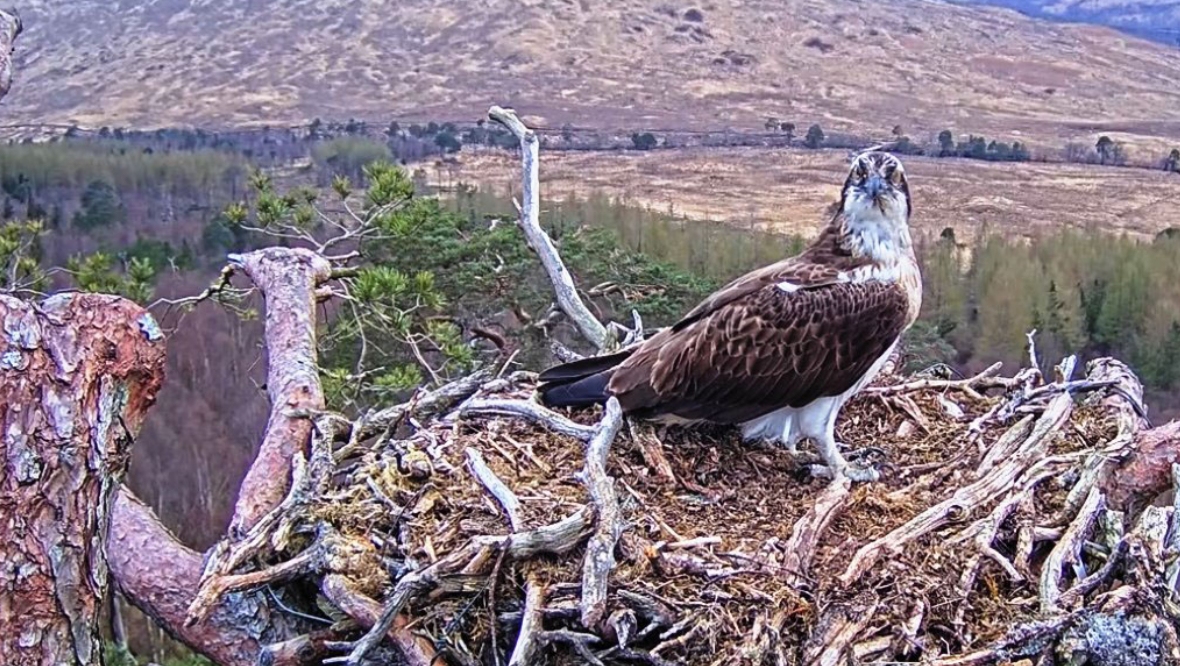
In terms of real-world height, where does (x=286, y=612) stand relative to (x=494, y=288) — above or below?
above

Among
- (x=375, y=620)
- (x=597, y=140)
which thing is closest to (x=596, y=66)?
(x=597, y=140)

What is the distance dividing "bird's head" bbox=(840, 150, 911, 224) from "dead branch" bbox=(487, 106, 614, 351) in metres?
1.60

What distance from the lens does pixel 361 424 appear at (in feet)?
15.9

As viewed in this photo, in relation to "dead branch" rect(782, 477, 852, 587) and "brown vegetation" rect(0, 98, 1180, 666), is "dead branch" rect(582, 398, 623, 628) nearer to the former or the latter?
"brown vegetation" rect(0, 98, 1180, 666)

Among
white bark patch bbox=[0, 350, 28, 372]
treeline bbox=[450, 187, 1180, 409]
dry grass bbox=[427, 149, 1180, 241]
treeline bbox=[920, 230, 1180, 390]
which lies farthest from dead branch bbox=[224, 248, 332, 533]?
dry grass bbox=[427, 149, 1180, 241]

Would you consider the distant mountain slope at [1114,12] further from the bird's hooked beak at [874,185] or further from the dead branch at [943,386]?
the bird's hooked beak at [874,185]

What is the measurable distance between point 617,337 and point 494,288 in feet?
12.7

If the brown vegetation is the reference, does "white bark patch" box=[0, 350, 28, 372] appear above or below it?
above

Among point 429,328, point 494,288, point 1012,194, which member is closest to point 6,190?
point 494,288

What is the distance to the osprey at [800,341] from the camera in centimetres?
487

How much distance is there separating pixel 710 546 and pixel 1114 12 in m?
131

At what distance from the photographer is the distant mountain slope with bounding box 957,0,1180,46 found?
11331 centimetres

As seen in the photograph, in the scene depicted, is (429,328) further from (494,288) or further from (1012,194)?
(1012,194)

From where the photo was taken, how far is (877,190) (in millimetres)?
5004
